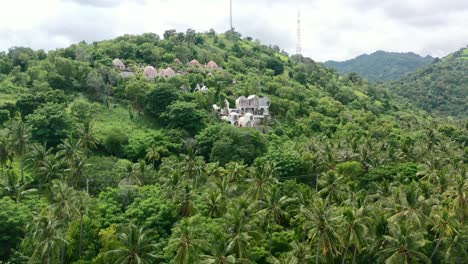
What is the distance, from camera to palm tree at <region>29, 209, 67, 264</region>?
4447cm

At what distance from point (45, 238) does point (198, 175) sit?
85.3 ft

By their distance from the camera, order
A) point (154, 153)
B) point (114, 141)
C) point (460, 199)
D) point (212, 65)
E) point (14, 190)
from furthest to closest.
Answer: point (212, 65) < point (114, 141) < point (154, 153) < point (14, 190) < point (460, 199)

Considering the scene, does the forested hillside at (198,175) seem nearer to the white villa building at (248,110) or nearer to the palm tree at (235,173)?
the palm tree at (235,173)

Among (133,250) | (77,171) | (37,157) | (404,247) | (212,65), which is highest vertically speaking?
(212,65)

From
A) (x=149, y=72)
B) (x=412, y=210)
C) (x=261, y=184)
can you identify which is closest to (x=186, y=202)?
(x=261, y=184)

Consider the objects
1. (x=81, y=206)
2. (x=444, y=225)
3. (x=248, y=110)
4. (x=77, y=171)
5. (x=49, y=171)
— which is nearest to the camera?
(x=444, y=225)

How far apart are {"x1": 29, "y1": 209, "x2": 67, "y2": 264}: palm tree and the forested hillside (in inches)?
5.9

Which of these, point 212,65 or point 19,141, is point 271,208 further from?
point 212,65

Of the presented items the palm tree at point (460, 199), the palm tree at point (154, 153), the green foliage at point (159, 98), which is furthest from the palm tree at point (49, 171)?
the palm tree at point (460, 199)

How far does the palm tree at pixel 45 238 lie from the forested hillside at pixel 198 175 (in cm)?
15

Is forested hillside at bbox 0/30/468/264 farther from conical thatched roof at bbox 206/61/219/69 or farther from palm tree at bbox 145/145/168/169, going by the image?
conical thatched roof at bbox 206/61/219/69

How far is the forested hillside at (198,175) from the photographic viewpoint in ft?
150

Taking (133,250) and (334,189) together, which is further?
(334,189)

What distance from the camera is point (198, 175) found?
67250mm
